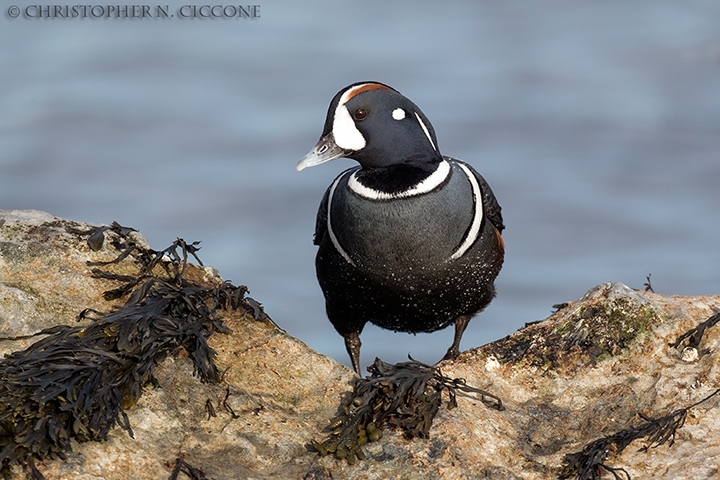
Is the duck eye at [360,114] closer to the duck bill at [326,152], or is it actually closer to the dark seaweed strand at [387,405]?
the duck bill at [326,152]

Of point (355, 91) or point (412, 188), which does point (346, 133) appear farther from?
point (412, 188)

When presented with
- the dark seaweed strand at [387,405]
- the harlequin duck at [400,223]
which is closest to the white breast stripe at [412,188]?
the harlequin duck at [400,223]

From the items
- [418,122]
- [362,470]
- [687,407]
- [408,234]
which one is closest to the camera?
[362,470]

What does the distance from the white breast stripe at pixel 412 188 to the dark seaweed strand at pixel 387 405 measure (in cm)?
193

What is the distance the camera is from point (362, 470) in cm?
414

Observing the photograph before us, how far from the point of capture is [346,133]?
6.57 metres

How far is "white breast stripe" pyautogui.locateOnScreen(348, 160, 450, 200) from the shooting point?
6.38 m

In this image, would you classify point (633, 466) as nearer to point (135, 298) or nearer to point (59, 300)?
point (135, 298)

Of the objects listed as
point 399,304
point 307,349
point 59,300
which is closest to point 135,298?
point 59,300

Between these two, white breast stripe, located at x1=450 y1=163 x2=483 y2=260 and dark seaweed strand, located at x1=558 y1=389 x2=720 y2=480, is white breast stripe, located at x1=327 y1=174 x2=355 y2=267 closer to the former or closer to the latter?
white breast stripe, located at x1=450 y1=163 x2=483 y2=260

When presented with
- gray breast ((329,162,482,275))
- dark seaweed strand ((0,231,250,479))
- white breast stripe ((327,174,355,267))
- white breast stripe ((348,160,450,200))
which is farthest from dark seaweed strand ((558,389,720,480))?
white breast stripe ((327,174,355,267))

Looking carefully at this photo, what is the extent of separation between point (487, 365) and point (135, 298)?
→ 184 cm

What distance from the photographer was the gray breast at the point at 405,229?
6297 mm

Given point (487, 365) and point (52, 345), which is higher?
point (52, 345)
